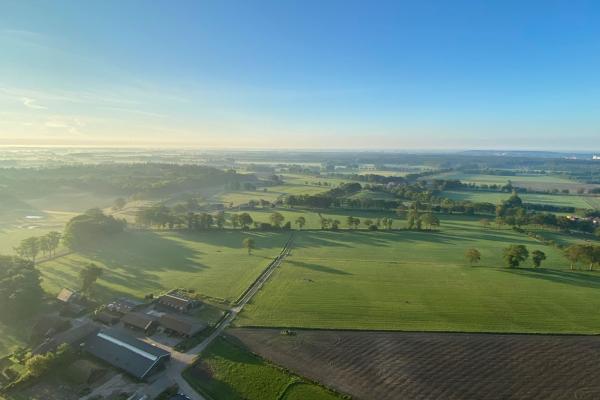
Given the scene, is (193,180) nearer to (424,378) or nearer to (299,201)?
(299,201)

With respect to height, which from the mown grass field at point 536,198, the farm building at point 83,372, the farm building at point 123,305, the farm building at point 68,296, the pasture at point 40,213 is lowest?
the farm building at point 83,372

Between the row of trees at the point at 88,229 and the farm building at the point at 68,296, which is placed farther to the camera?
the row of trees at the point at 88,229

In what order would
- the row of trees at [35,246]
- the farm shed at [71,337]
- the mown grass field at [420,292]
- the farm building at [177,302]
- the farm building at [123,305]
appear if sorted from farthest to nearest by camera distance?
1. the row of trees at [35,246]
2. the farm building at [177,302]
3. the farm building at [123,305]
4. the mown grass field at [420,292]
5. the farm shed at [71,337]

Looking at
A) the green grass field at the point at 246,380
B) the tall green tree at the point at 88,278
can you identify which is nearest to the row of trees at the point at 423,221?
the green grass field at the point at 246,380

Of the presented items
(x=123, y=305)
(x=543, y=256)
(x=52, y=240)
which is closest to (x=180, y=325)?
(x=123, y=305)

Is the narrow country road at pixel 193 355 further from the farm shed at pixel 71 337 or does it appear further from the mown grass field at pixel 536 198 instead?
the mown grass field at pixel 536 198

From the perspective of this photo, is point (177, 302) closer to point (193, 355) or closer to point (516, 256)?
point (193, 355)
